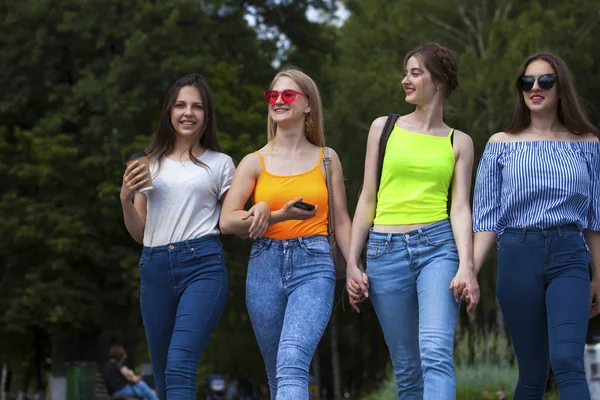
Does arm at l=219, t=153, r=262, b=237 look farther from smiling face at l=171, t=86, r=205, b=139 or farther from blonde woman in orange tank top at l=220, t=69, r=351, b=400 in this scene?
smiling face at l=171, t=86, r=205, b=139

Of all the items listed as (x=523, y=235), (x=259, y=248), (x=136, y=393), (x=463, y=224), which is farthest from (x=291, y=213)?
(x=136, y=393)

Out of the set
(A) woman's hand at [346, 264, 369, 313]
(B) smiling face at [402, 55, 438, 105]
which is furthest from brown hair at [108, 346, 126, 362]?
(B) smiling face at [402, 55, 438, 105]

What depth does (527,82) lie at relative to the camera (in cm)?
657

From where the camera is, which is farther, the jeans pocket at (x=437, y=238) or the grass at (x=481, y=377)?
the grass at (x=481, y=377)

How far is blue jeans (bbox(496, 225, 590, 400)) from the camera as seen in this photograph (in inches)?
236

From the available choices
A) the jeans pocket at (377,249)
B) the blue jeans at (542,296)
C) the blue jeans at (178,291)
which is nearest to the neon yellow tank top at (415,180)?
the jeans pocket at (377,249)

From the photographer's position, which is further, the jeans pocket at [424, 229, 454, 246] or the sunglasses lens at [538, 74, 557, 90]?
the sunglasses lens at [538, 74, 557, 90]

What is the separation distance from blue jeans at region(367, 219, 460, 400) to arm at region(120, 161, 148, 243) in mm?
1412

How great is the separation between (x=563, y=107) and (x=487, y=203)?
70 cm

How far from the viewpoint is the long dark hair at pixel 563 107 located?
6.51m

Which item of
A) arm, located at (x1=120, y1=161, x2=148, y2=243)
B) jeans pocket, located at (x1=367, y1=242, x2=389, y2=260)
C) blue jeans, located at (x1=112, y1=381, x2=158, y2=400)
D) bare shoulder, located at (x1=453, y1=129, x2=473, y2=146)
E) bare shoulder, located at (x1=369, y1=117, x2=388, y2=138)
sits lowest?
jeans pocket, located at (x1=367, y1=242, x2=389, y2=260)

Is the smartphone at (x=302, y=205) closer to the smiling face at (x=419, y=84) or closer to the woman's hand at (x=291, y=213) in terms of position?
the woman's hand at (x=291, y=213)

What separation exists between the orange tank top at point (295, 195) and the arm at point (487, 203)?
2.75 ft

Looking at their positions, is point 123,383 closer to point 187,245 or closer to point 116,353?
point 116,353
